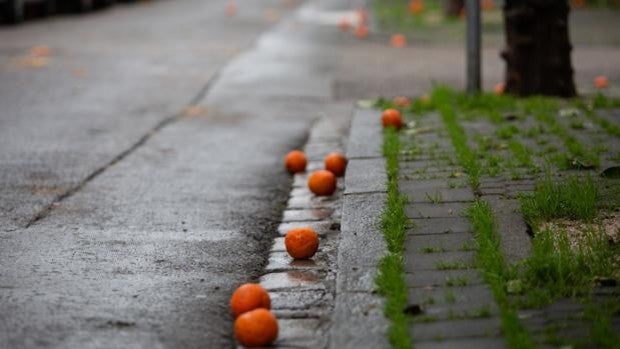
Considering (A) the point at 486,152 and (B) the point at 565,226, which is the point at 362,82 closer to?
(A) the point at 486,152

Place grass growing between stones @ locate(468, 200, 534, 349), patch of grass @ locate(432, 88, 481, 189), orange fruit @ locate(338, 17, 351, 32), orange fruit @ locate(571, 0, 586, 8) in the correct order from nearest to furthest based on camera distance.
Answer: grass growing between stones @ locate(468, 200, 534, 349) < patch of grass @ locate(432, 88, 481, 189) < orange fruit @ locate(338, 17, 351, 32) < orange fruit @ locate(571, 0, 586, 8)

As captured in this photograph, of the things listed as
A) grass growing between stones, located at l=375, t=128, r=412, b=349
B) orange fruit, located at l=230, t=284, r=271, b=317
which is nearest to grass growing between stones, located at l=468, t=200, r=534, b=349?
grass growing between stones, located at l=375, t=128, r=412, b=349

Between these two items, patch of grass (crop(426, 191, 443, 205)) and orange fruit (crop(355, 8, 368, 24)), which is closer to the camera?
patch of grass (crop(426, 191, 443, 205))

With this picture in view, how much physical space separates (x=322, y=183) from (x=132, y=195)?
4.12 ft

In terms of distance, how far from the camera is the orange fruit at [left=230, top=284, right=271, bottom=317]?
3.87 metres

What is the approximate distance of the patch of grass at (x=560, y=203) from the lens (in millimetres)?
4746

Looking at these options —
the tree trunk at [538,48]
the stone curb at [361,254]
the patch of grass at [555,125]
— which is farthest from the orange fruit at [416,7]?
the stone curb at [361,254]

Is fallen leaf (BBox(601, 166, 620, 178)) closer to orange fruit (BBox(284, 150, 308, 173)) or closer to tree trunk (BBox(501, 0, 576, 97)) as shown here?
orange fruit (BBox(284, 150, 308, 173))

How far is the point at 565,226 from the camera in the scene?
182 inches

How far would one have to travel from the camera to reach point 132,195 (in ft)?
21.0

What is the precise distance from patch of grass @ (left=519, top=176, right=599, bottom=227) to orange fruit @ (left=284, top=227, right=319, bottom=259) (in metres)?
1.04

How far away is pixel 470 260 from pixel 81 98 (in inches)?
291

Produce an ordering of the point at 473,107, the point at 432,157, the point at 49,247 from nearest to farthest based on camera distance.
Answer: the point at 49,247 → the point at 432,157 → the point at 473,107

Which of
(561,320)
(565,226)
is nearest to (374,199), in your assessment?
(565,226)
